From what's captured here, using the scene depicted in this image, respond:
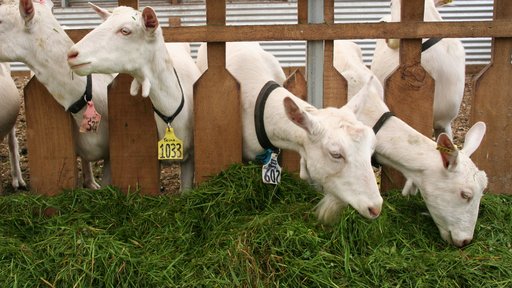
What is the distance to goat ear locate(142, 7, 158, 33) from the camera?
3396 millimetres

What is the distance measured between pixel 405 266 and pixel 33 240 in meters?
2.13

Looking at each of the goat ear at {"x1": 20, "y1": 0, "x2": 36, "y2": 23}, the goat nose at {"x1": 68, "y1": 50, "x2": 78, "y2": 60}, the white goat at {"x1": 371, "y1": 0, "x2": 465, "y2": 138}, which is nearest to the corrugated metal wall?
the white goat at {"x1": 371, "y1": 0, "x2": 465, "y2": 138}

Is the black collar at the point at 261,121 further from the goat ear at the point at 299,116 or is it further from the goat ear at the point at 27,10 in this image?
the goat ear at the point at 27,10

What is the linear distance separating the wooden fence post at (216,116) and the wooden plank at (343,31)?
86 millimetres

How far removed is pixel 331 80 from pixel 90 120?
165 cm

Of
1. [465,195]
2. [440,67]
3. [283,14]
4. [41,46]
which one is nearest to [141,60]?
[41,46]

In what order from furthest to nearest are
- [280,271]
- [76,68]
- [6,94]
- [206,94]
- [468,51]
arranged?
[468,51], [6,94], [206,94], [76,68], [280,271]

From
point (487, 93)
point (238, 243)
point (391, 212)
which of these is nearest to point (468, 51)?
point (487, 93)

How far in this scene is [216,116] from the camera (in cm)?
388

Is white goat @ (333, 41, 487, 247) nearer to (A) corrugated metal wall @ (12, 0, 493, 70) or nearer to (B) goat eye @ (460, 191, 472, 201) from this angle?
(B) goat eye @ (460, 191, 472, 201)

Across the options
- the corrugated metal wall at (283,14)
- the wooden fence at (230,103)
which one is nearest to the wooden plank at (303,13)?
the wooden fence at (230,103)

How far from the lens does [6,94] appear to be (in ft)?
15.1

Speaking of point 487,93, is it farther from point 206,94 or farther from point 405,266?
point 206,94

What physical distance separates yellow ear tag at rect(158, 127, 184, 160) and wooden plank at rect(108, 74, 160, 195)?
0.48 feet
